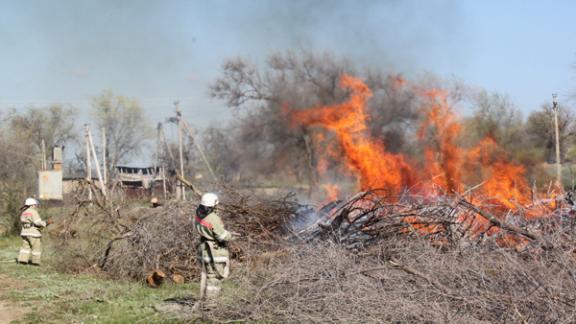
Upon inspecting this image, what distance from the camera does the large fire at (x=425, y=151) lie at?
57.1 feet

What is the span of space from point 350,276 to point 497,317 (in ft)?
5.56

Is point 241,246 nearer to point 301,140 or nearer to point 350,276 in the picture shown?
point 350,276

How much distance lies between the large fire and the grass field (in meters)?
8.67

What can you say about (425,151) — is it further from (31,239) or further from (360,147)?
(31,239)

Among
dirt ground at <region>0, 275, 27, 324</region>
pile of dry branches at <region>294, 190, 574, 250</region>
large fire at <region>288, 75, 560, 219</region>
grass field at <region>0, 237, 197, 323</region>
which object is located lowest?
dirt ground at <region>0, 275, 27, 324</region>

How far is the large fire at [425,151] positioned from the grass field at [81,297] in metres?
8.67

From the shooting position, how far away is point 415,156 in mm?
21641

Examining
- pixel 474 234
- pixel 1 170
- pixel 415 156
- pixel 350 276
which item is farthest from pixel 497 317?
pixel 1 170

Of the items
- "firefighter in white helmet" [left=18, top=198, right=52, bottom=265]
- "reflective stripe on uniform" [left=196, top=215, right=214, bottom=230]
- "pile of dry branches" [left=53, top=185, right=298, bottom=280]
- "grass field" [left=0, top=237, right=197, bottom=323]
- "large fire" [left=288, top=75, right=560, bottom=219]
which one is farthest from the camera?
"large fire" [left=288, top=75, right=560, bottom=219]

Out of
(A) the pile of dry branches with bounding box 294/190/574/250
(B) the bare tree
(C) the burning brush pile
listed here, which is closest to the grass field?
(C) the burning brush pile

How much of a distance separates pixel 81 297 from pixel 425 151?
14.9 metres

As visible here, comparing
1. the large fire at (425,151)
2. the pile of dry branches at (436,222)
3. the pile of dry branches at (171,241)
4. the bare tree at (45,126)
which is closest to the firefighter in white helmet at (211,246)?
the pile of dry branches at (171,241)

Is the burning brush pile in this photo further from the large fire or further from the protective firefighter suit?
the large fire

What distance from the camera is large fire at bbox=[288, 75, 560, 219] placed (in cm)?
1741
